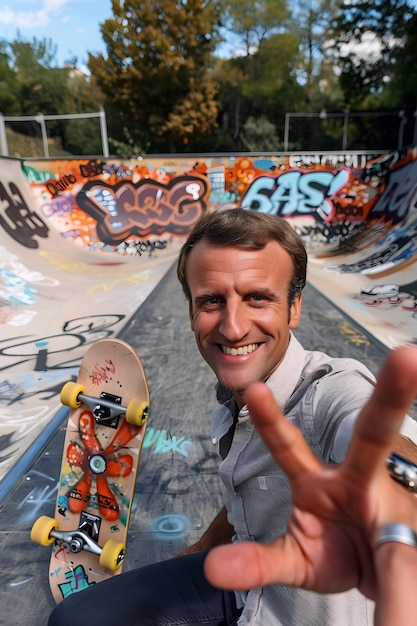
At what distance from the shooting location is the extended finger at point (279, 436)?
0.81 metres

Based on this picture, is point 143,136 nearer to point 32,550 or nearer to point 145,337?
point 145,337

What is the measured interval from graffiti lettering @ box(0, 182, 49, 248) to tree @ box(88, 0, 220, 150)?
1306cm

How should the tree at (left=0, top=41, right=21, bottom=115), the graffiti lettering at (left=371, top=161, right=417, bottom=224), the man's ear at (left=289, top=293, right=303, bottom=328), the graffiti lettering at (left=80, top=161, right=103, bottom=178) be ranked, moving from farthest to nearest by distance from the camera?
the tree at (left=0, top=41, right=21, bottom=115) < the graffiti lettering at (left=80, top=161, right=103, bottom=178) < the graffiti lettering at (left=371, top=161, right=417, bottom=224) < the man's ear at (left=289, top=293, right=303, bottom=328)

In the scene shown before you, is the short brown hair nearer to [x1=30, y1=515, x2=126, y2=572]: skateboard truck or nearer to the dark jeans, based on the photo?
the dark jeans

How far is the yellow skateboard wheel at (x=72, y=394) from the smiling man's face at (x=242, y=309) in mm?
1124

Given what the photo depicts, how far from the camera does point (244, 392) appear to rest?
1296mm

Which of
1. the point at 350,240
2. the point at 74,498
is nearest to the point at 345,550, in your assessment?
the point at 74,498

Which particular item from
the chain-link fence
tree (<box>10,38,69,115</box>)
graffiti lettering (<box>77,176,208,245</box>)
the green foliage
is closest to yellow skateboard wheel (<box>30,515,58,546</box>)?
graffiti lettering (<box>77,176,208,245</box>)

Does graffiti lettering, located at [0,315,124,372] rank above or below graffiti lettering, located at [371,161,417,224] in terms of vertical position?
below

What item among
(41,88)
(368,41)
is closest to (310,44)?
(368,41)

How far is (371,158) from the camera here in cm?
1489

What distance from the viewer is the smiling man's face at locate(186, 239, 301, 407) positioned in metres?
1.35

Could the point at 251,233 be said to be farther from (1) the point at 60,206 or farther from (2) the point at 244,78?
(2) the point at 244,78

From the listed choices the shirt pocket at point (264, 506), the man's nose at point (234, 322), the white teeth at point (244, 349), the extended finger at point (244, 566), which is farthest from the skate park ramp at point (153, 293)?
the extended finger at point (244, 566)
